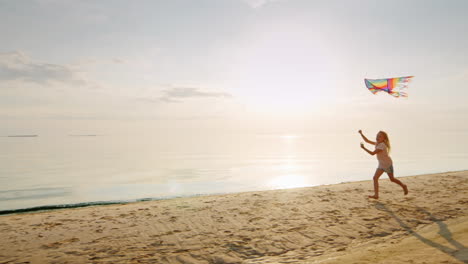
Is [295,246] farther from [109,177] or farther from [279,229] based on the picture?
[109,177]

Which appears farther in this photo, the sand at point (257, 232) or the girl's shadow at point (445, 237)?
the sand at point (257, 232)

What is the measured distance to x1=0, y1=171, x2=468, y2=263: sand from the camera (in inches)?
221

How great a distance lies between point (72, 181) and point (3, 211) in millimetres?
9884

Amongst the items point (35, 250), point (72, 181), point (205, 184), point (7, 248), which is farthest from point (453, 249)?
point (72, 181)

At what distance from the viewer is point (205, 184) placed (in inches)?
835

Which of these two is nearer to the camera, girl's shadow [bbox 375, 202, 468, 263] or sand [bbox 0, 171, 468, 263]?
girl's shadow [bbox 375, 202, 468, 263]

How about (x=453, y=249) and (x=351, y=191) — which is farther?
(x=351, y=191)

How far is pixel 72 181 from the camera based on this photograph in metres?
23.1

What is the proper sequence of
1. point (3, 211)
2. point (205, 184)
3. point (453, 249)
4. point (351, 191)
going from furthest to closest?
point (205, 184), point (3, 211), point (351, 191), point (453, 249)

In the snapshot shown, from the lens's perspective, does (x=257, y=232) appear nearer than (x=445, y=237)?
No

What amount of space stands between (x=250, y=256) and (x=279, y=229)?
1.77m

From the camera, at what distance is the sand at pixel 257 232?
18.4 feet

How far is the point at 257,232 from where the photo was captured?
717 cm

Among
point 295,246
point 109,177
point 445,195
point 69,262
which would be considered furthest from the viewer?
point 109,177
